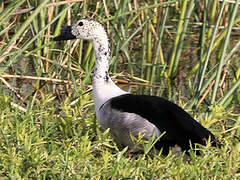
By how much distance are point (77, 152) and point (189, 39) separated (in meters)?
5.35

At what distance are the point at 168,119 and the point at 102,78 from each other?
69cm

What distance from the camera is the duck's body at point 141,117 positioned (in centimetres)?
321

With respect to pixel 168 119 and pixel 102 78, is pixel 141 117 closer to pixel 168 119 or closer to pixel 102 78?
pixel 168 119

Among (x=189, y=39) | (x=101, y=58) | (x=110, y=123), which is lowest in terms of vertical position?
(x=189, y=39)

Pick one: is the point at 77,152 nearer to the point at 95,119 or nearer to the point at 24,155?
the point at 24,155

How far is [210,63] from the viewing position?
6.44 meters

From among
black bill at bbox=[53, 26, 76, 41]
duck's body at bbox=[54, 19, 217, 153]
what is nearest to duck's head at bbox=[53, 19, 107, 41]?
black bill at bbox=[53, 26, 76, 41]

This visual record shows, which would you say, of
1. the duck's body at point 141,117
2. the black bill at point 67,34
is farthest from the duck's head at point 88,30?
the duck's body at point 141,117

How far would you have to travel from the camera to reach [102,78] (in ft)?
12.4

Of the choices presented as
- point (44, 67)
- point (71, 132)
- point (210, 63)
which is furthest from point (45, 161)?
point (210, 63)

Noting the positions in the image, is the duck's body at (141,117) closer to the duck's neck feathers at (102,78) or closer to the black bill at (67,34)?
the duck's neck feathers at (102,78)

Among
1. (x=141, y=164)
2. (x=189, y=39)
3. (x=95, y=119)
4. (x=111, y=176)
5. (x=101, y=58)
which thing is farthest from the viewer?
(x=189, y=39)

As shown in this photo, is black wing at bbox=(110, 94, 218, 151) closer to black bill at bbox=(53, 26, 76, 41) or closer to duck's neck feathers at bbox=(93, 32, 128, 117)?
duck's neck feathers at bbox=(93, 32, 128, 117)

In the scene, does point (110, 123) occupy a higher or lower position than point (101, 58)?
lower
